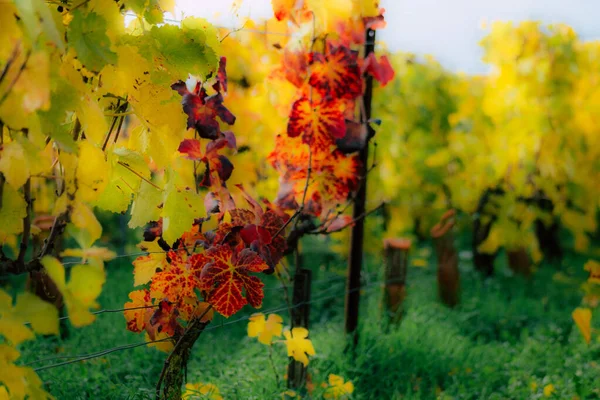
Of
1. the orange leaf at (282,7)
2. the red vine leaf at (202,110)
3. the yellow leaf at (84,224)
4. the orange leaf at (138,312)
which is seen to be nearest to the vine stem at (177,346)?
the orange leaf at (138,312)

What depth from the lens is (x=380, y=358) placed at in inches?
110

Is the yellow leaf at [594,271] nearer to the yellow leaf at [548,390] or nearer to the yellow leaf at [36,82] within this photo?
the yellow leaf at [548,390]

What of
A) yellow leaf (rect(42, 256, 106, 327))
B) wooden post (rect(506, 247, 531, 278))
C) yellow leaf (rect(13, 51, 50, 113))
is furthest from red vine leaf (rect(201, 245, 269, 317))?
wooden post (rect(506, 247, 531, 278))

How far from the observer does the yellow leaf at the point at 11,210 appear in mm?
1134

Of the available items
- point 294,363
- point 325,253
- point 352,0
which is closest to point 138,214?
point 294,363

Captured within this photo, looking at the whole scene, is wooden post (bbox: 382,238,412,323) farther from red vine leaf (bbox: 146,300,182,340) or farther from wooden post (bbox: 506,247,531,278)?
wooden post (bbox: 506,247,531,278)

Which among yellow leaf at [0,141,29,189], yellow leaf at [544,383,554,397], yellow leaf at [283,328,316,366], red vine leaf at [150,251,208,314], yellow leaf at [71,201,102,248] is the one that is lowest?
yellow leaf at [544,383,554,397]

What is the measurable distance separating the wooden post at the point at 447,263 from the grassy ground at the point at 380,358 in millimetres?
218

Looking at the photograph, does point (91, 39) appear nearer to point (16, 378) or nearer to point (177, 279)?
point (16, 378)

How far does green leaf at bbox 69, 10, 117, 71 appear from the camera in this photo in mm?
1099

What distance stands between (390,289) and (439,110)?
362cm

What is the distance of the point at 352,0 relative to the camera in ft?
7.93

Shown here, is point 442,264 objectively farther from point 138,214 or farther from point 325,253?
point 138,214

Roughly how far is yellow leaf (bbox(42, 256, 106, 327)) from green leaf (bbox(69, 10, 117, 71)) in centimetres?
41
